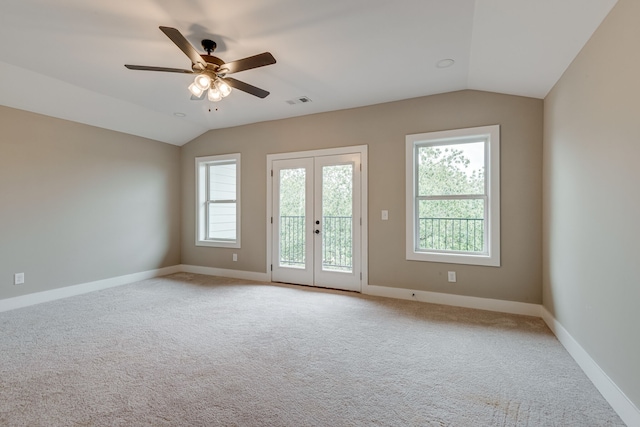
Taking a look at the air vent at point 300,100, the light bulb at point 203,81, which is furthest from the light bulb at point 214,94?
the air vent at point 300,100

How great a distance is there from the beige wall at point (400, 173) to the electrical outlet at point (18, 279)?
2.35m

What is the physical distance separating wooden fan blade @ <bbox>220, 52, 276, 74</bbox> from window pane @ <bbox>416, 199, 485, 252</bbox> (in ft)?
8.65

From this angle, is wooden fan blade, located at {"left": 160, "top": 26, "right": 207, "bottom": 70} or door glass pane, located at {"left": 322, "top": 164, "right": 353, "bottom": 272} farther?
door glass pane, located at {"left": 322, "top": 164, "right": 353, "bottom": 272}

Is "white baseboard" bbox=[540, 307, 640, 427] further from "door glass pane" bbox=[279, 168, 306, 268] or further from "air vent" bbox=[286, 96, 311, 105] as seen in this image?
"air vent" bbox=[286, 96, 311, 105]

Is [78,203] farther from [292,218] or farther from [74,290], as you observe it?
[292,218]

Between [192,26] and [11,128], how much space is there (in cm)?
301

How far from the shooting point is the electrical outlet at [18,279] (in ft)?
12.0

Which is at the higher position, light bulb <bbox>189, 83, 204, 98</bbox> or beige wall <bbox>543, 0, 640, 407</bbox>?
light bulb <bbox>189, 83, 204, 98</bbox>

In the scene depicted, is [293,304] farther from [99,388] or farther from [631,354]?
[631,354]

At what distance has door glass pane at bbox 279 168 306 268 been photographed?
186 inches

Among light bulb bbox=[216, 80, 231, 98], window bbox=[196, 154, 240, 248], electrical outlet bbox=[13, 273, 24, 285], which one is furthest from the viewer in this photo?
window bbox=[196, 154, 240, 248]

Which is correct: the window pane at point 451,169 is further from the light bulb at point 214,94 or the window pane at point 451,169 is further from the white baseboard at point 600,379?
the light bulb at point 214,94

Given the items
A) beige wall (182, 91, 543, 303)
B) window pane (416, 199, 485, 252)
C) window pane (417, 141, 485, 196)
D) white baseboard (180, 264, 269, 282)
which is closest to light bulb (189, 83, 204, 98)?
beige wall (182, 91, 543, 303)

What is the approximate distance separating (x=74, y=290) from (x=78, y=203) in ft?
4.07
